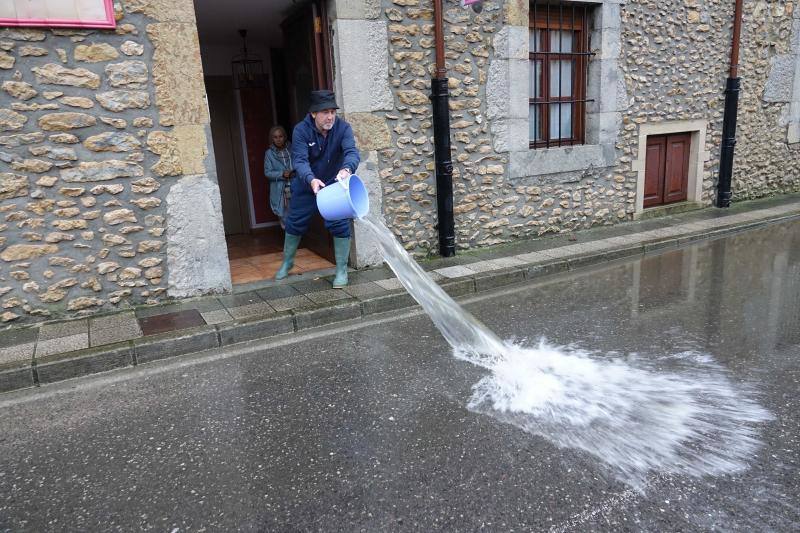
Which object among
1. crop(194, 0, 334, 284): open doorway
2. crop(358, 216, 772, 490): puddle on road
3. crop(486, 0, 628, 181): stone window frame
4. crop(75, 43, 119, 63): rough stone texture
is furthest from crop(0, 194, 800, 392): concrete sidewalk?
crop(75, 43, 119, 63): rough stone texture

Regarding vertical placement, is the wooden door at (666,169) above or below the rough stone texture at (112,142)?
below

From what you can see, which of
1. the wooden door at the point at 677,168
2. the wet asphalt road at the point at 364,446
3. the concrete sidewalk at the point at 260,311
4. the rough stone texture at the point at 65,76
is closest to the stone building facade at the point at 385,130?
the rough stone texture at the point at 65,76

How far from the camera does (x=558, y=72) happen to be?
25.0 ft

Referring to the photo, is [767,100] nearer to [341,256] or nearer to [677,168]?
[677,168]

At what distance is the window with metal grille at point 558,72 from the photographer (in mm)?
7320

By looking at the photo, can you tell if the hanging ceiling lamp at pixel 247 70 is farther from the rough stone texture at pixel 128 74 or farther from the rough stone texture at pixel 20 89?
the rough stone texture at pixel 20 89

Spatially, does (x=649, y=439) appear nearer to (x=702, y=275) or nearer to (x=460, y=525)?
(x=460, y=525)

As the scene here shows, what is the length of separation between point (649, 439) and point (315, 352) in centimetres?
245

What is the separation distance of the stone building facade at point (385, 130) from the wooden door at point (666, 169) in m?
0.16

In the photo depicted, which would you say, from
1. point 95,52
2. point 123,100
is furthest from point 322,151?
point 95,52

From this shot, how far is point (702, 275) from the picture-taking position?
19.9 ft

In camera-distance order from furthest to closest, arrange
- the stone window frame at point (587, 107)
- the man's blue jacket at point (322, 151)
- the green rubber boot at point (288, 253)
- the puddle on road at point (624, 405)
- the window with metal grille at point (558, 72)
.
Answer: the window with metal grille at point (558, 72)
the stone window frame at point (587, 107)
the green rubber boot at point (288, 253)
the man's blue jacket at point (322, 151)
the puddle on road at point (624, 405)

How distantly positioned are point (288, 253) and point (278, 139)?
187cm

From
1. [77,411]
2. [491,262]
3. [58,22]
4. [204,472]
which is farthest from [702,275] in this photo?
[58,22]
